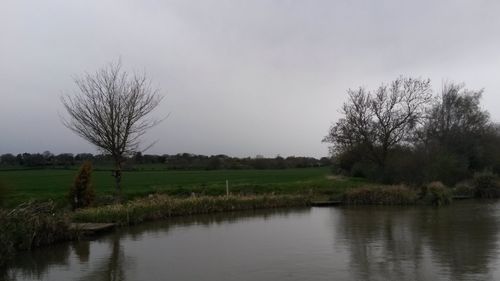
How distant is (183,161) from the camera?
80.9m

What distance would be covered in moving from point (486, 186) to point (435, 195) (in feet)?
28.1

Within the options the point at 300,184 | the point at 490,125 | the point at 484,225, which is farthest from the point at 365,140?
the point at 484,225

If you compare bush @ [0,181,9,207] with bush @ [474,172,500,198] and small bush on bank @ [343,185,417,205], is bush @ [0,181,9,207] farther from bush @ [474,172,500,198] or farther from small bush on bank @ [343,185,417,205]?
bush @ [474,172,500,198]

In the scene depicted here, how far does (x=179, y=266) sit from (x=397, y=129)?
34755 millimetres

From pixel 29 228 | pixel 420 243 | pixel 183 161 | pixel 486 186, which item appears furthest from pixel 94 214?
pixel 183 161

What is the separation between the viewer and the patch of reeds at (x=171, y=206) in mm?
18516

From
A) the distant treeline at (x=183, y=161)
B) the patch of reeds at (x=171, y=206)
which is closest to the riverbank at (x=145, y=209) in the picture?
the patch of reeds at (x=171, y=206)

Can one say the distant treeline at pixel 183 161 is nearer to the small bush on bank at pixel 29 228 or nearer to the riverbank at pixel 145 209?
the riverbank at pixel 145 209

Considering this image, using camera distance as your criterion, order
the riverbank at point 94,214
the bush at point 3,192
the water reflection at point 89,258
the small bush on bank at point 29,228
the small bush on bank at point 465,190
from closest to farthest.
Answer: the water reflection at point 89,258
the small bush on bank at point 29,228
the riverbank at point 94,214
the bush at point 3,192
the small bush on bank at point 465,190

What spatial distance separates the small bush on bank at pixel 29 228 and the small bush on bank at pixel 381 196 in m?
17.9

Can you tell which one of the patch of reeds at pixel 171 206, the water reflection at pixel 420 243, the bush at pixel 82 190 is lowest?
the water reflection at pixel 420 243

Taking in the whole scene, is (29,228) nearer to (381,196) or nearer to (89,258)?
(89,258)

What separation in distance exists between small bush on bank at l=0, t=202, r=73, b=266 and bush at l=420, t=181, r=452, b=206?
66.0 ft

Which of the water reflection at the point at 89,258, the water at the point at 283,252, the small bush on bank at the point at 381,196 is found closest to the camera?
the water at the point at 283,252
